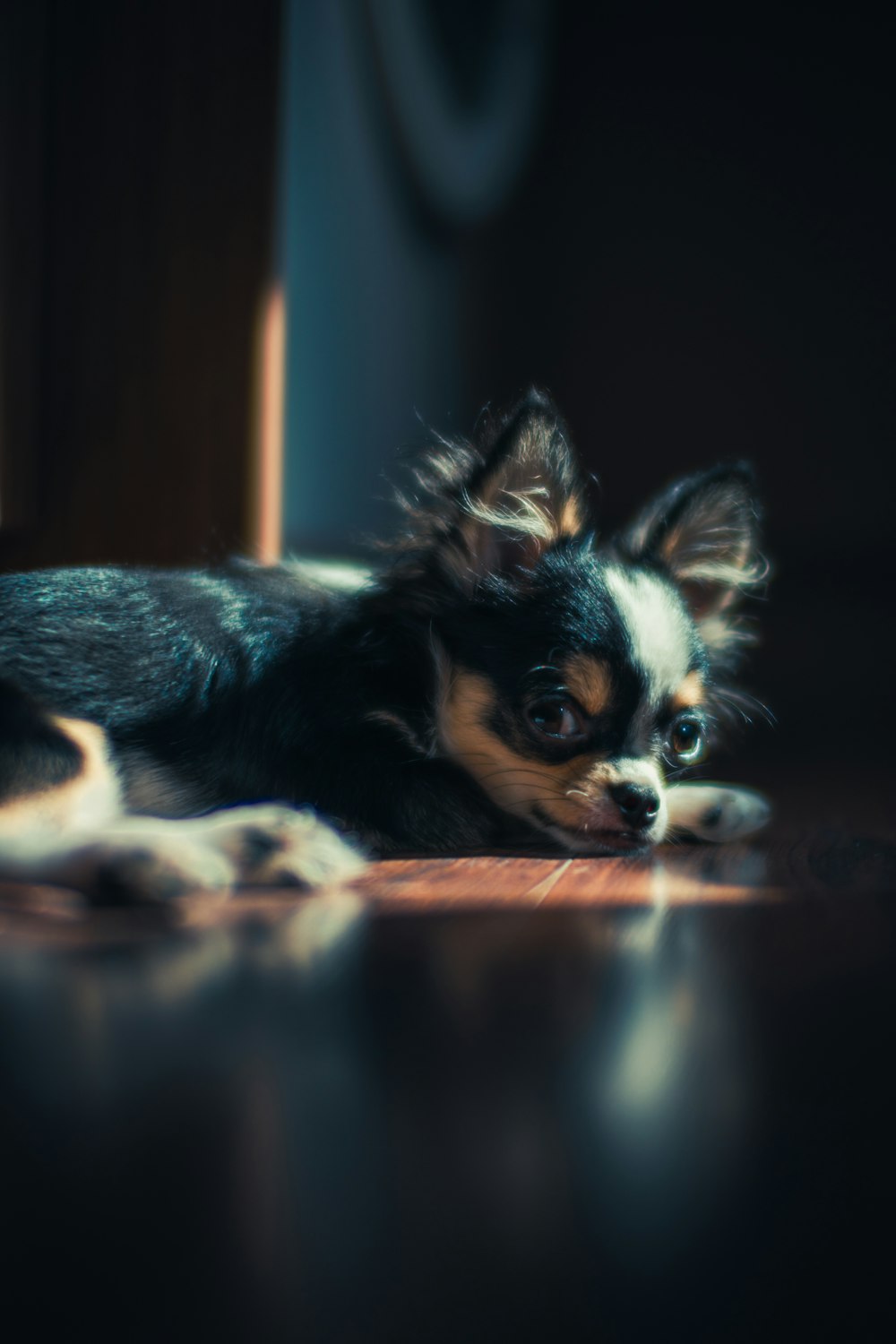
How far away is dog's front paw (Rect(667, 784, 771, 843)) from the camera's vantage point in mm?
1858

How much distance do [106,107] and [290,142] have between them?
480mm

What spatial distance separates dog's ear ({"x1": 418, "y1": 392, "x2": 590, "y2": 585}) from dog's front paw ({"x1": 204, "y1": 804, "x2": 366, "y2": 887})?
0.61 metres

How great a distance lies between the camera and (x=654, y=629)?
5.75 feet

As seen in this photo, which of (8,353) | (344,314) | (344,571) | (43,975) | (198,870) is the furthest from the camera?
(344,314)

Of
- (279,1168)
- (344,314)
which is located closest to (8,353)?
(344,314)

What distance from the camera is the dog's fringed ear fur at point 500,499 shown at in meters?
1.77

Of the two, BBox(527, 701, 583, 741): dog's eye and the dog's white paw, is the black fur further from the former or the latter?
the dog's white paw

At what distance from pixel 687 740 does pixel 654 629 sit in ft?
0.70

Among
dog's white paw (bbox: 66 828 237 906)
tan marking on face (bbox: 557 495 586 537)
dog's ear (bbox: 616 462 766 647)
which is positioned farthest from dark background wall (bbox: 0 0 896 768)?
dog's white paw (bbox: 66 828 237 906)

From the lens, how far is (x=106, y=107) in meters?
2.83

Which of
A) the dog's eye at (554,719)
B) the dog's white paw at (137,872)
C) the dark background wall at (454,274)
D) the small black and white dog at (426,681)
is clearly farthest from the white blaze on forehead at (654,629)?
the dark background wall at (454,274)

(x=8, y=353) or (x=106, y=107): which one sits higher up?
(x=106, y=107)

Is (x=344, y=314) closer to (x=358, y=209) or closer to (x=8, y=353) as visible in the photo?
(x=358, y=209)

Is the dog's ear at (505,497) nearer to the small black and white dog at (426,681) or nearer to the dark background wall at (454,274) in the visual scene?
the small black and white dog at (426,681)
